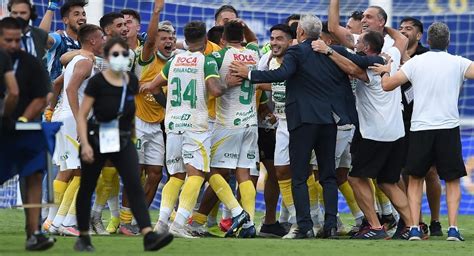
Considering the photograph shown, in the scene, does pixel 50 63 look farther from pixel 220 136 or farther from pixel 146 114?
pixel 220 136

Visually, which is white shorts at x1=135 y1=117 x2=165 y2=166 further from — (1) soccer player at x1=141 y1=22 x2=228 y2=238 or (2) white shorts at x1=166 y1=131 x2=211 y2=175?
(1) soccer player at x1=141 y1=22 x2=228 y2=238

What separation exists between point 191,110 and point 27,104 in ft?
8.74

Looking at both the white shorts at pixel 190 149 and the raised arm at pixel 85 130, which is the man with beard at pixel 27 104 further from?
the white shorts at pixel 190 149

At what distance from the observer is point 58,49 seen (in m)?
14.6

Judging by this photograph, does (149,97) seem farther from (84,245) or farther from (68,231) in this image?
(84,245)

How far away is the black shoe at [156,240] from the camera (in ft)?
34.5

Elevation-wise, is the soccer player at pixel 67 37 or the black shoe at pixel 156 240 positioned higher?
the soccer player at pixel 67 37

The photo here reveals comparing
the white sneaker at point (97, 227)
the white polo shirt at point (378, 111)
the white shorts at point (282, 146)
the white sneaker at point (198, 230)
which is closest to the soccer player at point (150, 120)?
the white sneaker at point (97, 227)

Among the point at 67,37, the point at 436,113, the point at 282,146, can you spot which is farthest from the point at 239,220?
the point at 67,37

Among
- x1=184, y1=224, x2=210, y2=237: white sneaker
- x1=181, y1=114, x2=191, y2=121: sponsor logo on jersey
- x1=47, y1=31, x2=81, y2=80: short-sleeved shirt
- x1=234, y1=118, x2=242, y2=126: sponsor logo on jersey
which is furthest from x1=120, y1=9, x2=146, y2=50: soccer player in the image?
x1=184, y1=224, x2=210, y2=237: white sneaker

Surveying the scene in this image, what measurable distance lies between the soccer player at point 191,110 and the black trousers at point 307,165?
3.04 feet

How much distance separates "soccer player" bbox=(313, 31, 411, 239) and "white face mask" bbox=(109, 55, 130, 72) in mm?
3617

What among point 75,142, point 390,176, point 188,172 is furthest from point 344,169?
point 75,142

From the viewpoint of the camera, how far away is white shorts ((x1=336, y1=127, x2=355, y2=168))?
14336mm
